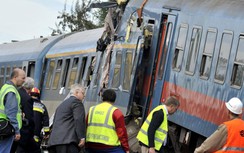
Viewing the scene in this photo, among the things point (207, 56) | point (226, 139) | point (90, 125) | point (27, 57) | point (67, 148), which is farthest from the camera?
point (27, 57)

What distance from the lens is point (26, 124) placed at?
A: 46.2 feet

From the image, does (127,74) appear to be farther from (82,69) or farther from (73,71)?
(73,71)

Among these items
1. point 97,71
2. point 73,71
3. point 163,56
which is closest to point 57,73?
point 73,71

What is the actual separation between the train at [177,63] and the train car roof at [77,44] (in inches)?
117

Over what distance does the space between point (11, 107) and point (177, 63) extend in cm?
362

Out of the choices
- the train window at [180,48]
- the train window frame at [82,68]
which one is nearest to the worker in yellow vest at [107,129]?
the train window at [180,48]

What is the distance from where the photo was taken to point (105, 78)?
1731 centimetres

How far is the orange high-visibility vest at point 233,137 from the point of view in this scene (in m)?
9.78

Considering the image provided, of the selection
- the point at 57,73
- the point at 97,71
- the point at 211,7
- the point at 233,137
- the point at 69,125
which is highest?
the point at 211,7

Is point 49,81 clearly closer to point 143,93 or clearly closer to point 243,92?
point 143,93

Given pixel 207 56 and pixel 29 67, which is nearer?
pixel 207 56

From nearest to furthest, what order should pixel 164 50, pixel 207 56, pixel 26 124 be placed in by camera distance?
pixel 207 56, pixel 26 124, pixel 164 50

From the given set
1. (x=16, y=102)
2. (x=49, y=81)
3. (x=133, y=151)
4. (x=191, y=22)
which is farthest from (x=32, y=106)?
(x=49, y=81)

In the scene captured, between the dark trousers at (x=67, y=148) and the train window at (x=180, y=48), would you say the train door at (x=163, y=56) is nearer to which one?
the train window at (x=180, y=48)
